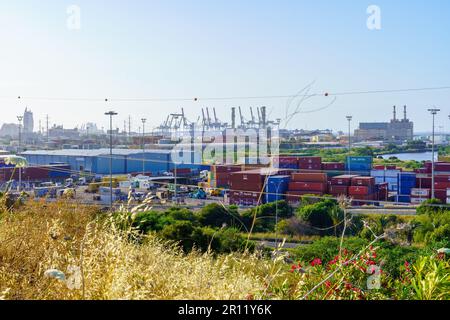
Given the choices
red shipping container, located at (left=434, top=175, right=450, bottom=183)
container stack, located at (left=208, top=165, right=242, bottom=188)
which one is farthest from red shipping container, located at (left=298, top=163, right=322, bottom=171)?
red shipping container, located at (left=434, top=175, right=450, bottom=183)

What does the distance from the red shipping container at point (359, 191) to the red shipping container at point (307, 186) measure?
1.81ft

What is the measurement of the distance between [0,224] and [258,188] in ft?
24.3

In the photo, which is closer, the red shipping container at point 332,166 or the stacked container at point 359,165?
the red shipping container at point 332,166

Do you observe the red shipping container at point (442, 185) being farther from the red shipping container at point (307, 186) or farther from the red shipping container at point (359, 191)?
the red shipping container at point (307, 186)

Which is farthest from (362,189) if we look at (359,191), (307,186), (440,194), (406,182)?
(440,194)

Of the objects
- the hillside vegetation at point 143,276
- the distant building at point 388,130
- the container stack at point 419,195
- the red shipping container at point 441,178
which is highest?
the distant building at point 388,130

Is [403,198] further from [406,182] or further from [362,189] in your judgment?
[362,189]

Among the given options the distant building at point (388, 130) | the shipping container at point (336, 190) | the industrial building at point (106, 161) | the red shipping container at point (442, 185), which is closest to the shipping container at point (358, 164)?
the red shipping container at point (442, 185)

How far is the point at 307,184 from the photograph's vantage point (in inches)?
409

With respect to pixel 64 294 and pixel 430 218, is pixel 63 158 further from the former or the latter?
pixel 64 294

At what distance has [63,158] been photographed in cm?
1406

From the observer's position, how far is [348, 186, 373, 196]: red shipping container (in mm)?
9938

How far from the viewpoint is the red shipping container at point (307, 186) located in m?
10.3

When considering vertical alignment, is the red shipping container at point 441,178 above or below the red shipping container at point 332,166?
below
